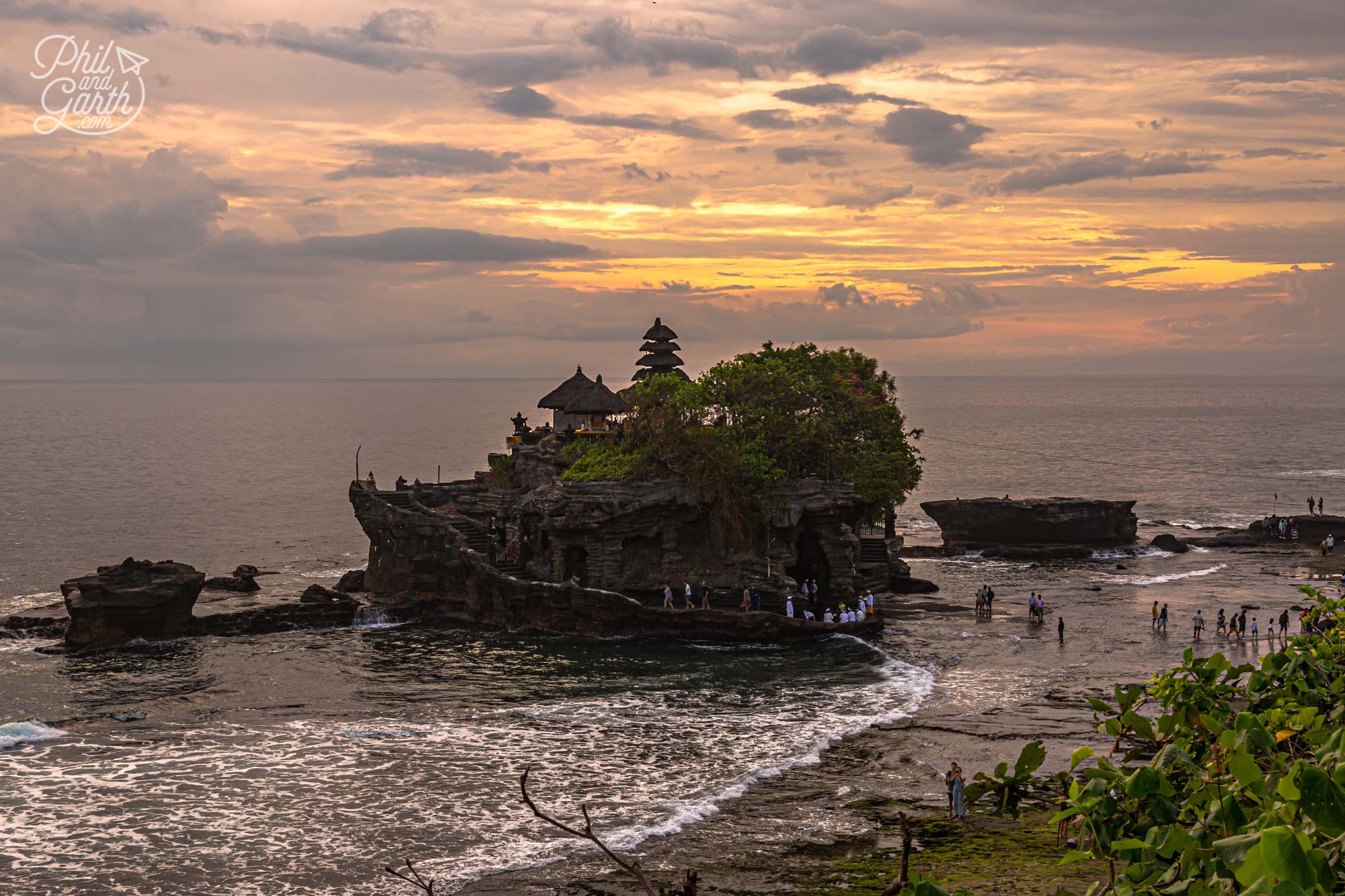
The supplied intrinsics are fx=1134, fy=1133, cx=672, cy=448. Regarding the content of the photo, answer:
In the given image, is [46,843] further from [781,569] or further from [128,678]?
[781,569]

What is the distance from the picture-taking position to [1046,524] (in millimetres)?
73625

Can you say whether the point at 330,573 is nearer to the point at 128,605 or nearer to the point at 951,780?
the point at 128,605

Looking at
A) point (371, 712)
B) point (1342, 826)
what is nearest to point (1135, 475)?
point (371, 712)

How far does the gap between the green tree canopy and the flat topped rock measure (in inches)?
590

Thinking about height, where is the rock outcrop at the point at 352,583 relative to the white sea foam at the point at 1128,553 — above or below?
below

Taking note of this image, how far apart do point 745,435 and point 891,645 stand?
40.3 ft

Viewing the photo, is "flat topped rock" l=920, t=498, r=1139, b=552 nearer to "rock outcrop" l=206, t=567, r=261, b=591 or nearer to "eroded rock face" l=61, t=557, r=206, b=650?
"rock outcrop" l=206, t=567, r=261, b=591

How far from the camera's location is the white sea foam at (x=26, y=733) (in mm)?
35812

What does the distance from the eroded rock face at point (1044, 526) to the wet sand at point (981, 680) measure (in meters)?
3.36

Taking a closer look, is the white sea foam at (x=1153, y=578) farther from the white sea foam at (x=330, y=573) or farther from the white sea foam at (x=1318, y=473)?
the white sea foam at (x=1318, y=473)

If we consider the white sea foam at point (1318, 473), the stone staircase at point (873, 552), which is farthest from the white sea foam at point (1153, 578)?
the white sea foam at point (1318, 473)

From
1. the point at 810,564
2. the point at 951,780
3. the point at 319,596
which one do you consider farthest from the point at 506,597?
the point at 951,780

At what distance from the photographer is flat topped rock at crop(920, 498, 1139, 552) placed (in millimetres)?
73625

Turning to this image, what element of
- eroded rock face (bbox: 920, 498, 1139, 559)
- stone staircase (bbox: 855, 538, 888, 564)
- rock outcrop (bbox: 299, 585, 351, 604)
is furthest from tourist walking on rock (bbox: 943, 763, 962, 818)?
eroded rock face (bbox: 920, 498, 1139, 559)
